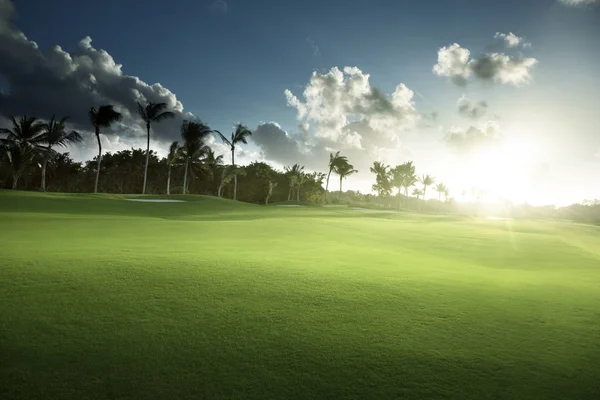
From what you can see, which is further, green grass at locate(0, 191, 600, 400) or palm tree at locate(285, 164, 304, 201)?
palm tree at locate(285, 164, 304, 201)

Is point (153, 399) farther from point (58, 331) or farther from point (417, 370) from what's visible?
point (417, 370)

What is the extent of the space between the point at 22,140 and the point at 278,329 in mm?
72922

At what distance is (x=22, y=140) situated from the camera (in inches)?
2287

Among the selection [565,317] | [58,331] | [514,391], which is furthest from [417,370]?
[58,331]

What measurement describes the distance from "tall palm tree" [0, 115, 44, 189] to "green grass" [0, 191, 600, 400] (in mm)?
63333

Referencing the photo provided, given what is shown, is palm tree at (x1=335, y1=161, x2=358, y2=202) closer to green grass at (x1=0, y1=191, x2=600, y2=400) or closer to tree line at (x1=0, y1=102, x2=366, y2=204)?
tree line at (x1=0, y1=102, x2=366, y2=204)

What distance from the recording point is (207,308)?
536cm

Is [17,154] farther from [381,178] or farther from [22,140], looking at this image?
[381,178]

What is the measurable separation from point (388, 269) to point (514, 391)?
5235 millimetres

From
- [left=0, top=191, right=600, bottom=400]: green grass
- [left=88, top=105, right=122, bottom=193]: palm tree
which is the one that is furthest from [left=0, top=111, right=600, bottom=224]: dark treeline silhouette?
[left=0, top=191, right=600, bottom=400]: green grass

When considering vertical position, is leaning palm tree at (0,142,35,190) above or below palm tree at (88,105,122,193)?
below

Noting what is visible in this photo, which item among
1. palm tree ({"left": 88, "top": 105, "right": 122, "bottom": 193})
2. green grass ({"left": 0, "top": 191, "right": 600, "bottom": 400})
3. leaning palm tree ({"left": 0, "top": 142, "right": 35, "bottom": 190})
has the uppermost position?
palm tree ({"left": 88, "top": 105, "right": 122, "bottom": 193})

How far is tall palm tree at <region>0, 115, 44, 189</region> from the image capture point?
57.1 metres

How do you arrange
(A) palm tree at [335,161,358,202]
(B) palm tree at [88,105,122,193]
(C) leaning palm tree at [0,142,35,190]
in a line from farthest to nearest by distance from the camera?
(A) palm tree at [335,161,358,202] → (C) leaning palm tree at [0,142,35,190] → (B) palm tree at [88,105,122,193]
